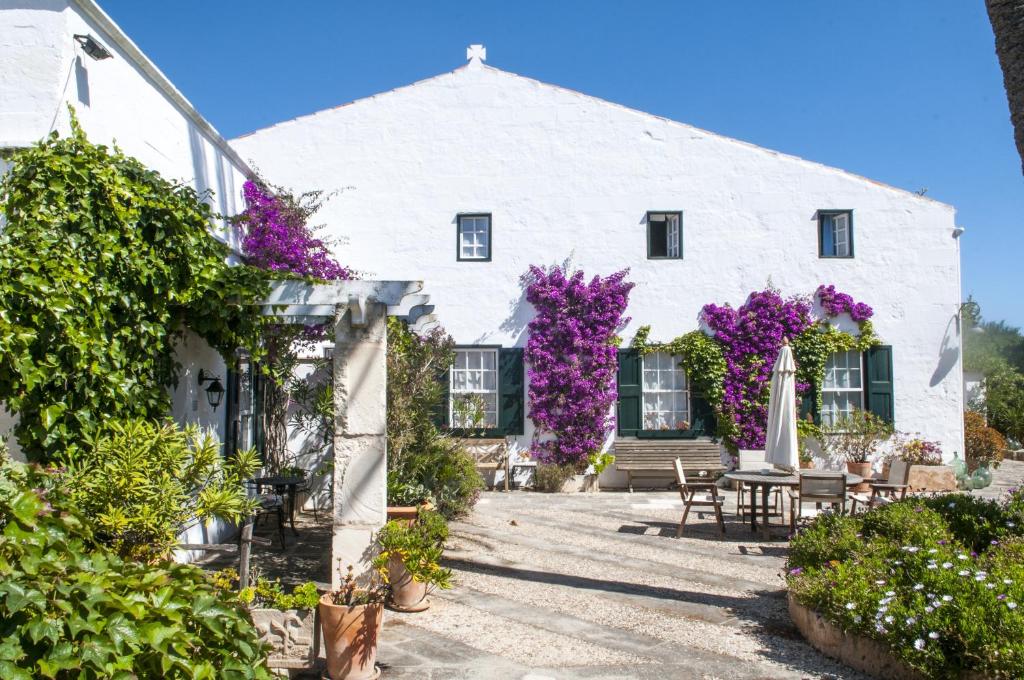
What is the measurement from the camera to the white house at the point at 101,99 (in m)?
5.38

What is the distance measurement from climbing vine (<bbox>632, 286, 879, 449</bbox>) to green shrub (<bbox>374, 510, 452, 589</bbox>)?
757cm

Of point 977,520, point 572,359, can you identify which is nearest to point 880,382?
point 572,359

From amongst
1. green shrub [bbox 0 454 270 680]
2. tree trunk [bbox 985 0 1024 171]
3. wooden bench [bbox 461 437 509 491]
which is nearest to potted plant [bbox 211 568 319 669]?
green shrub [bbox 0 454 270 680]

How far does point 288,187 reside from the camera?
12.6m

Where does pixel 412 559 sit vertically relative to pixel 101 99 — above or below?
below

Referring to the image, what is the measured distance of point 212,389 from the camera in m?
7.33

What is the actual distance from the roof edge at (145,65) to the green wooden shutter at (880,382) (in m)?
10.5

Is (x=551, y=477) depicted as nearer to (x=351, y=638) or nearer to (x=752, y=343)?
(x=752, y=343)

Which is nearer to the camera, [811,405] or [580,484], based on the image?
[580,484]

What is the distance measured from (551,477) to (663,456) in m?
1.86

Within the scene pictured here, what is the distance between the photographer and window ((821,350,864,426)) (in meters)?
12.9

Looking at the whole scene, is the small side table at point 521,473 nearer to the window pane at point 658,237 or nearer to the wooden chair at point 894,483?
the window pane at point 658,237

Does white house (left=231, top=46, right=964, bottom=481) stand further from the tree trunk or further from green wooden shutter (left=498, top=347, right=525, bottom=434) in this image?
the tree trunk

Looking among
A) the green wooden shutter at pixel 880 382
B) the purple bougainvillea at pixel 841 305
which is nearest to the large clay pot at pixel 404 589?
the purple bougainvillea at pixel 841 305
